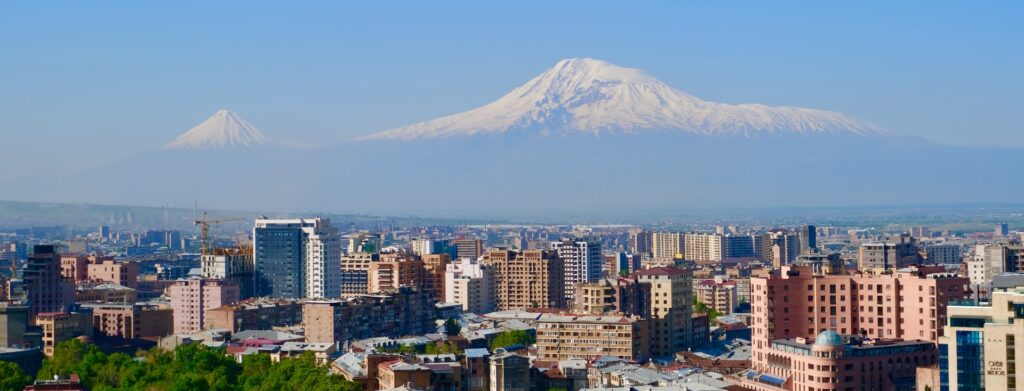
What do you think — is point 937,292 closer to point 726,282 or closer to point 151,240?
point 726,282

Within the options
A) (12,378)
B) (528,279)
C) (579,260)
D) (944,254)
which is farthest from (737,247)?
(12,378)

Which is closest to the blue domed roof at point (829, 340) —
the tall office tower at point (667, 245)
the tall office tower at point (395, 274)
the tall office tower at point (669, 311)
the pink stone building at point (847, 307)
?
the pink stone building at point (847, 307)

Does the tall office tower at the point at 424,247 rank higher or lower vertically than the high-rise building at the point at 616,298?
higher

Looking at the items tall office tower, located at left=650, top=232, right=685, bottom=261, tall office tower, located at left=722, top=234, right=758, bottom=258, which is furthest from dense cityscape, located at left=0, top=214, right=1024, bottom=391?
tall office tower, located at left=650, top=232, right=685, bottom=261

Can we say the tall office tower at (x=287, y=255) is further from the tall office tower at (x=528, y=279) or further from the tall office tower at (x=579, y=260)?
the tall office tower at (x=579, y=260)

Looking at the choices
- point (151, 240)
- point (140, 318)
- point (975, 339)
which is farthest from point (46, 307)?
point (151, 240)

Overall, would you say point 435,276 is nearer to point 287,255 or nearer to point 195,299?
point 287,255

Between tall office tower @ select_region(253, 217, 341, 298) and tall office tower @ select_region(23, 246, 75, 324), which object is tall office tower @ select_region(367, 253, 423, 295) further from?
tall office tower @ select_region(23, 246, 75, 324)
